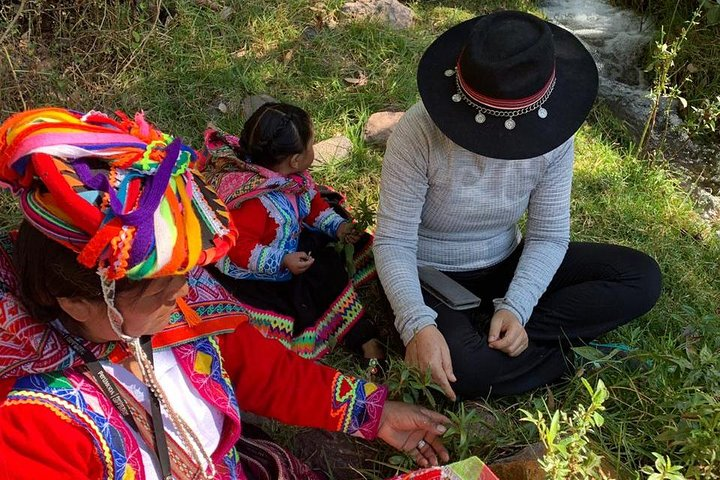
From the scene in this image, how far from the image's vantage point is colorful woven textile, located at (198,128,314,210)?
242 cm

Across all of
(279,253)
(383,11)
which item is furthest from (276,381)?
(383,11)

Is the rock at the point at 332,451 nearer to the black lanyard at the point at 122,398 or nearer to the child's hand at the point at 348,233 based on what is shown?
the black lanyard at the point at 122,398

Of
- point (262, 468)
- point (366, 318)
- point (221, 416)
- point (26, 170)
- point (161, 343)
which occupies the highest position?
point (26, 170)

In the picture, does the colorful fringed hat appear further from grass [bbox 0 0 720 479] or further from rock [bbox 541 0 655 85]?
rock [bbox 541 0 655 85]

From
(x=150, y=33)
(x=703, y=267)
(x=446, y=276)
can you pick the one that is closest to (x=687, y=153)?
(x=703, y=267)

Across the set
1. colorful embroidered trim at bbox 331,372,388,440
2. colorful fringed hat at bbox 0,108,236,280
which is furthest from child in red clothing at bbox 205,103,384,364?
colorful fringed hat at bbox 0,108,236,280

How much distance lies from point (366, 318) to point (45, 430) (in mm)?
1465

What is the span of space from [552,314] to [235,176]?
1.22 m

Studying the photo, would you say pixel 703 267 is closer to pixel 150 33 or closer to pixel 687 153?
pixel 687 153

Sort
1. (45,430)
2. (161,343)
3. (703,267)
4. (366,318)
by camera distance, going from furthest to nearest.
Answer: (703,267) < (366,318) < (161,343) < (45,430)

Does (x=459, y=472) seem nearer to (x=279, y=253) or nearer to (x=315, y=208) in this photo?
(x=279, y=253)

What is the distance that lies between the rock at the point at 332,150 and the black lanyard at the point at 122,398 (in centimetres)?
219

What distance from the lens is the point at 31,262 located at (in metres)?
1.14

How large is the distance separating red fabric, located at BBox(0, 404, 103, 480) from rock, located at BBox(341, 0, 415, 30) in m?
3.79
